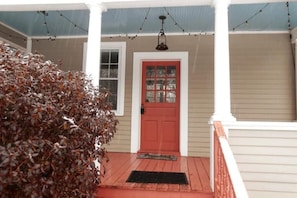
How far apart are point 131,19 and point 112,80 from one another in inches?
60.6

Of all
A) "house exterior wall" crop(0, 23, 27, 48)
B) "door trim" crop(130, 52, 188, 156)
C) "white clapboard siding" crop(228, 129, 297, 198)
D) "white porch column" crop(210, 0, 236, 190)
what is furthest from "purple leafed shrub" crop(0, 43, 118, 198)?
"house exterior wall" crop(0, 23, 27, 48)

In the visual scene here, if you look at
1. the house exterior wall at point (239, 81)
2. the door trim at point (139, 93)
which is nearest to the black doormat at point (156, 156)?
the door trim at point (139, 93)

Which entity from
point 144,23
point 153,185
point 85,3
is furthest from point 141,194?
point 144,23

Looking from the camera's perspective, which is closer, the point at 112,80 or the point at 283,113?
the point at 283,113

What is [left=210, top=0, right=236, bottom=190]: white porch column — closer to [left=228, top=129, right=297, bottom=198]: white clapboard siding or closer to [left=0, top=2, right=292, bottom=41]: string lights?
[left=228, top=129, right=297, bottom=198]: white clapboard siding

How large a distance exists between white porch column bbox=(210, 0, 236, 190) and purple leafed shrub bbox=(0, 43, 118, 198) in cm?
151

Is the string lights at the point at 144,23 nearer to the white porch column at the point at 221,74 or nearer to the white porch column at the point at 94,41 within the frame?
the white porch column at the point at 94,41

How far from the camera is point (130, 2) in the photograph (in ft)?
12.1

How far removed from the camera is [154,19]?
505 centimetres

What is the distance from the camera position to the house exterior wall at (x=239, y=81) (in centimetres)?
543

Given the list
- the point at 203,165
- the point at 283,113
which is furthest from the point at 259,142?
the point at 283,113

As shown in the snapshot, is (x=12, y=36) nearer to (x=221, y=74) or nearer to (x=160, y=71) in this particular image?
(x=160, y=71)

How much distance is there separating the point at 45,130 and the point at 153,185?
1614 millimetres

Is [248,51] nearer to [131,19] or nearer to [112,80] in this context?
[131,19]
